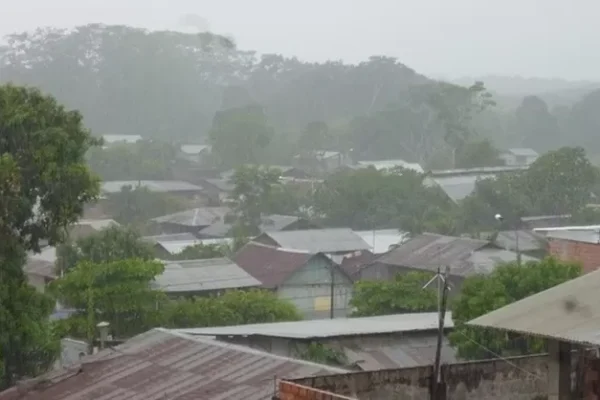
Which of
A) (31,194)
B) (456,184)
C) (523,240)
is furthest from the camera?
(456,184)

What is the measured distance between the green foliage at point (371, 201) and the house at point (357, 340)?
1848 cm

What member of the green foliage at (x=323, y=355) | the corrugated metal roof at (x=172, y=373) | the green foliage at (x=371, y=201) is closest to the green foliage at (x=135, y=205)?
the green foliage at (x=371, y=201)

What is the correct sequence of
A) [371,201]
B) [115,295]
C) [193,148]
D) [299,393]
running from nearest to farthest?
[299,393] < [115,295] < [371,201] < [193,148]

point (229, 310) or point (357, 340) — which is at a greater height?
point (357, 340)

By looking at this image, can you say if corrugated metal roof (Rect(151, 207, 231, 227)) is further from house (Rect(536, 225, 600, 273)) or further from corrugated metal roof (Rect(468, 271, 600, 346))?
corrugated metal roof (Rect(468, 271, 600, 346))

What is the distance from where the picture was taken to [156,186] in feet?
129

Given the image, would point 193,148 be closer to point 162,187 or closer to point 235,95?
point 235,95

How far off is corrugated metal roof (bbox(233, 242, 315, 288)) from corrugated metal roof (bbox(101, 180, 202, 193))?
11914 millimetres

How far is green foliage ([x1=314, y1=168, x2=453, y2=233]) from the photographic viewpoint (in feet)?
108

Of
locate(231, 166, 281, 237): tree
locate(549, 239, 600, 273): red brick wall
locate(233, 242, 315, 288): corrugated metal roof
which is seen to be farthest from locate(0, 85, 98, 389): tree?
locate(231, 166, 281, 237): tree

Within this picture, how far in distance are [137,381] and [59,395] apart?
726 mm

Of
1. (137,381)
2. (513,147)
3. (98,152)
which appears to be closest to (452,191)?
(98,152)

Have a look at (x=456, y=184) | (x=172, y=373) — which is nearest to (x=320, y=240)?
(x=456, y=184)

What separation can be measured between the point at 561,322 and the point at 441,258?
17.8 meters
